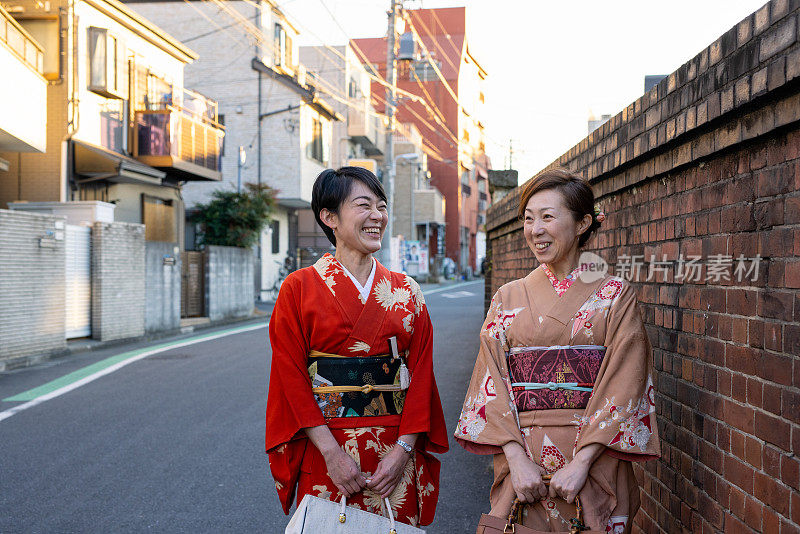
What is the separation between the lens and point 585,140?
177 inches

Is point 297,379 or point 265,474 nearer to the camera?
point 297,379

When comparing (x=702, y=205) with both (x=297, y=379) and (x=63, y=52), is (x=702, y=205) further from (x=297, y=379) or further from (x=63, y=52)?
(x=63, y=52)

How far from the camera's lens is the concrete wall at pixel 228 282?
1719cm

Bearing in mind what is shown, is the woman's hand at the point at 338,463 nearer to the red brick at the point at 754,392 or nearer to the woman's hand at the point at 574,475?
the woman's hand at the point at 574,475

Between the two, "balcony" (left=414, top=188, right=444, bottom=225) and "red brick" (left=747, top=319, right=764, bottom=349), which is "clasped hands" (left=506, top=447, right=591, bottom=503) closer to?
"red brick" (left=747, top=319, right=764, bottom=349)

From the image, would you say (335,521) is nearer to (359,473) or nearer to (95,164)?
(359,473)

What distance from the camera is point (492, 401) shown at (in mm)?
2436

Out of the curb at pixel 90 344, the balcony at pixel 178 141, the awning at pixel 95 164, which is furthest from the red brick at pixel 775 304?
the balcony at pixel 178 141

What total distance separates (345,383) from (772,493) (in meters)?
1.44

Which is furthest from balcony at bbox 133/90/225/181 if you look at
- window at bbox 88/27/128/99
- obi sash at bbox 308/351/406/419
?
obi sash at bbox 308/351/406/419

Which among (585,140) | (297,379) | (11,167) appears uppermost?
(11,167)

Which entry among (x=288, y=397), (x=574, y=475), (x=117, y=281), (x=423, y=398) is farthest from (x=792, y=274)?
(x=117, y=281)

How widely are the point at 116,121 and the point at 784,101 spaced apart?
17011 mm

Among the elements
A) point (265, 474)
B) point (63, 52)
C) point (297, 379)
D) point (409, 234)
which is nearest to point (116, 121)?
point (63, 52)
